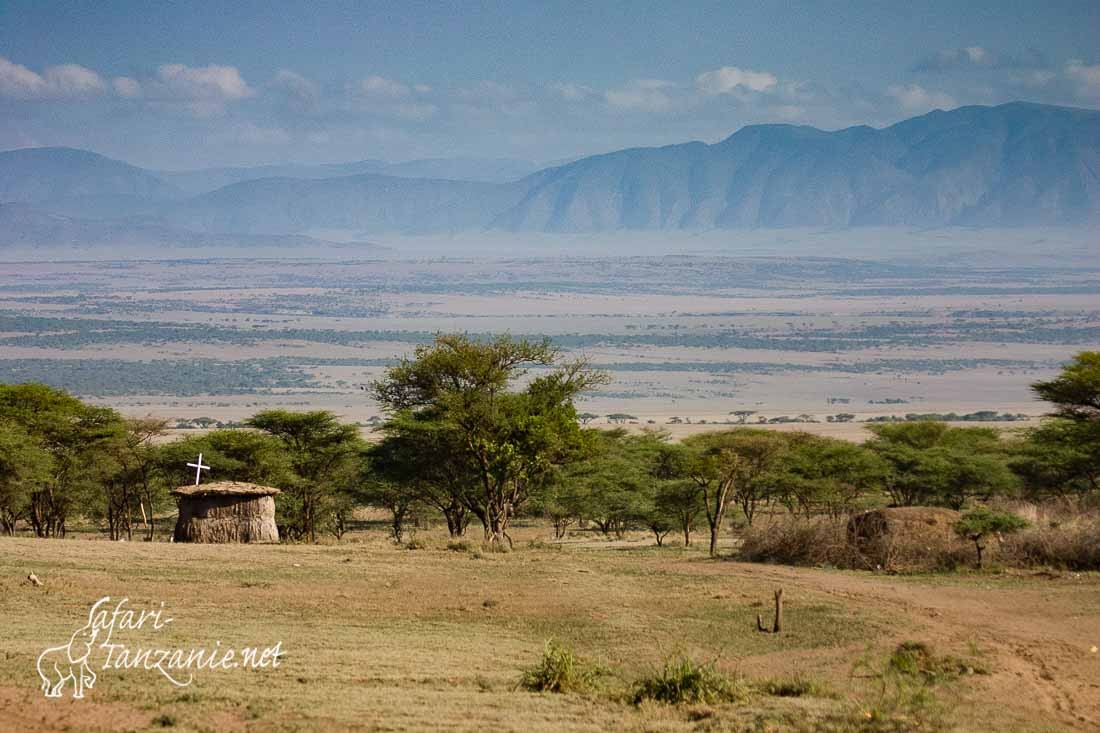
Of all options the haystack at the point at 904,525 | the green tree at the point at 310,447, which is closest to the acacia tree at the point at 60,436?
the green tree at the point at 310,447

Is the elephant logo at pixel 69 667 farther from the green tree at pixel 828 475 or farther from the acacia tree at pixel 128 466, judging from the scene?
the green tree at pixel 828 475

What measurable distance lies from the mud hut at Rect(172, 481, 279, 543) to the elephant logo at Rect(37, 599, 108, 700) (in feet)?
47.1

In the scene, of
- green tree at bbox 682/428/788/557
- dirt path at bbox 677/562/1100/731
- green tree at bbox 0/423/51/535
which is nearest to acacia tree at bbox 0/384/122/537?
green tree at bbox 0/423/51/535

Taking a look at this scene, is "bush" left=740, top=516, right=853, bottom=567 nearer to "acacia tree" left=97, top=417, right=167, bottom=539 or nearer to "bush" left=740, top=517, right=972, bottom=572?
"bush" left=740, top=517, right=972, bottom=572

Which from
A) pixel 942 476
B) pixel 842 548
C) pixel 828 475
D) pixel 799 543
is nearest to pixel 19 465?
pixel 799 543

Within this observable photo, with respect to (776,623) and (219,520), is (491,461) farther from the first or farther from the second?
(776,623)

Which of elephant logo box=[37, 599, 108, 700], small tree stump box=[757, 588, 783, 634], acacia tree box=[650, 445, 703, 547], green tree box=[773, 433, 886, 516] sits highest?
elephant logo box=[37, 599, 108, 700]

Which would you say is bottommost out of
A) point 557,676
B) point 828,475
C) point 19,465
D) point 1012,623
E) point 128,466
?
point 828,475

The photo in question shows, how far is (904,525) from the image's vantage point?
26.2 m

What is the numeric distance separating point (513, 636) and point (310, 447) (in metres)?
24.7

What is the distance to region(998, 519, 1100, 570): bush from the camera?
24.7 meters

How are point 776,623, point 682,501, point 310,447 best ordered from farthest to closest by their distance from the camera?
point 682,501 → point 310,447 → point 776,623

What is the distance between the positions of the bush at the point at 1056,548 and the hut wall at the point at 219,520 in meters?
17.1

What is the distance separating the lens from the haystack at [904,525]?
85.1 feet
